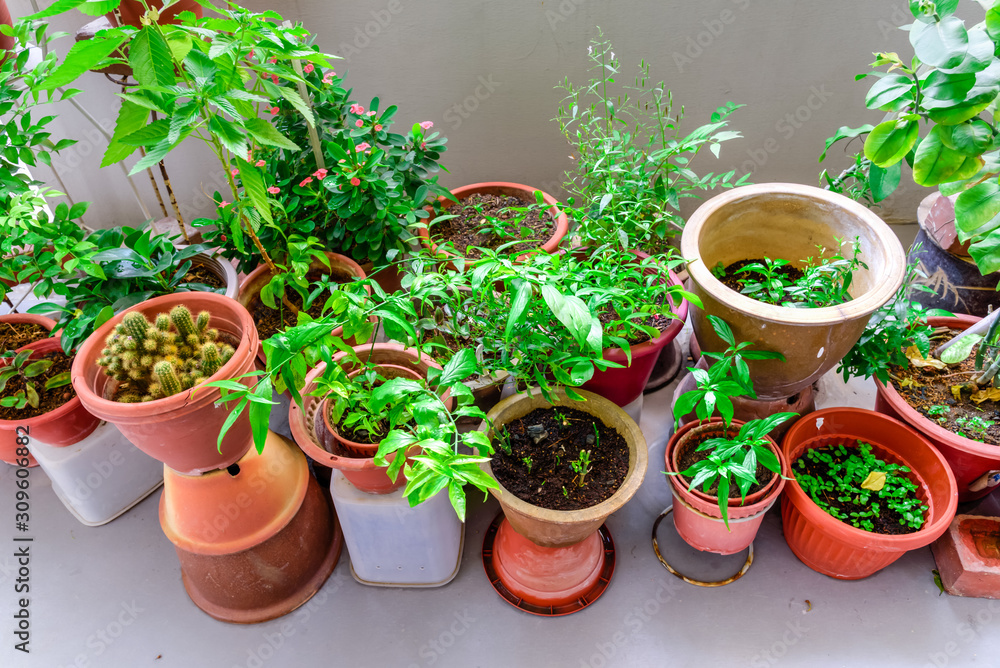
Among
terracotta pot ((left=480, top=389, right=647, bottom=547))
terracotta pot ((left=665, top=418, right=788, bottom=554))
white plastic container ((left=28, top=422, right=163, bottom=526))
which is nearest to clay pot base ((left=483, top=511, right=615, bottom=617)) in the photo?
terracotta pot ((left=480, top=389, right=647, bottom=547))

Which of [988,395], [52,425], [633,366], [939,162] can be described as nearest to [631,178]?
[633,366]

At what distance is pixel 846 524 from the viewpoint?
1.76 metres

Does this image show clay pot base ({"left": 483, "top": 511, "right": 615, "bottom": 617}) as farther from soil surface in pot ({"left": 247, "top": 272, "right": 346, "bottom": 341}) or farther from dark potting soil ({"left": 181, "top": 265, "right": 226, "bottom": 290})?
dark potting soil ({"left": 181, "top": 265, "right": 226, "bottom": 290})

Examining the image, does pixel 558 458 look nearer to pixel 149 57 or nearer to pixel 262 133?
pixel 262 133

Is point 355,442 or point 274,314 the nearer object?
point 355,442

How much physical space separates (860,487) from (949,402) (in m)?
0.40

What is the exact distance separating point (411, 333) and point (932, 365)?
5.57 feet

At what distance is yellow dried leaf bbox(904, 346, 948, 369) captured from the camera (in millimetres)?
2041

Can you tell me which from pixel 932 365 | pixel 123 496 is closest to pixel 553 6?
pixel 932 365

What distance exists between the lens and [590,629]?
1845mm

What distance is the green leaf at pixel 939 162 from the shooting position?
4.52ft

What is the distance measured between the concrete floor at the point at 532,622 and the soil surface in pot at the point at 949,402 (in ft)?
0.92

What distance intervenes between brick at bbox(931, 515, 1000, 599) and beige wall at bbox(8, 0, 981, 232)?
1550mm

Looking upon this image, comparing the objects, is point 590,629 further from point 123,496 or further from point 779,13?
point 779,13
